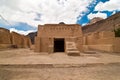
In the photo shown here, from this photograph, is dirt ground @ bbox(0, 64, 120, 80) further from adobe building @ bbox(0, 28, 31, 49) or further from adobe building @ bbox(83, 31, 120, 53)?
adobe building @ bbox(0, 28, 31, 49)

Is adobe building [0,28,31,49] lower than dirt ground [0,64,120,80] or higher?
higher

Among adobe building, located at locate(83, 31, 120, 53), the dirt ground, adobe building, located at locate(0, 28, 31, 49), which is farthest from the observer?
adobe building, located at locate(0, 28, 31, 49)

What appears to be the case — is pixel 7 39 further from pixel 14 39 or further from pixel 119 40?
pixel 119 40

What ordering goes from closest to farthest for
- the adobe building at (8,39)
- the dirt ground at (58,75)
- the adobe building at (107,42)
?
the dirt ground at (58,75) < the adobe building at (107,42) < the adobe building at (8,39)

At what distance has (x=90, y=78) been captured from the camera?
4.80 m

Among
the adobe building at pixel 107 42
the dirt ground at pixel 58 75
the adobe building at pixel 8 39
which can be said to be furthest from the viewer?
the adobe building at pixel 8 39

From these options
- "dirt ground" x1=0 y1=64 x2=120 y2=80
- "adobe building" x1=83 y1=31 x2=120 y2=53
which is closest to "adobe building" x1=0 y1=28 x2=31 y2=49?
"adobe building" x1=83 y1=31 x2=120 y2=53

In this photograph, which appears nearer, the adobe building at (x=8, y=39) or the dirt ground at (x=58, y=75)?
the dirt ground at (x=58, y=75)

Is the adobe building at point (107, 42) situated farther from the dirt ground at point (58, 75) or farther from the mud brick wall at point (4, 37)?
the mud brick wall at point (4, 37)

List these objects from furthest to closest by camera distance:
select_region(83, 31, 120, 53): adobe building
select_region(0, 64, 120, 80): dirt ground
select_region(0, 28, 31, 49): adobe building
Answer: select_region(0, 28, 31, 49): adobe building
select_region(83, 31, 120, 53): adobe building
select_region(0, 64, 120, 80): dirt ground

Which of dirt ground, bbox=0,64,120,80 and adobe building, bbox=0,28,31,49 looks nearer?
dirt ground, bbox=0,64,120,80

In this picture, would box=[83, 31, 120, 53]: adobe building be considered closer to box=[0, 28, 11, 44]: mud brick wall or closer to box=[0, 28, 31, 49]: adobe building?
box=[0, 28, 31, 49]: adobe building

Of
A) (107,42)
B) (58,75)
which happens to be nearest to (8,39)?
(107,42)

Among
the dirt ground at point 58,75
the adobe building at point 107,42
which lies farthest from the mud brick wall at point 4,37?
the dirt ground at point 58,75
